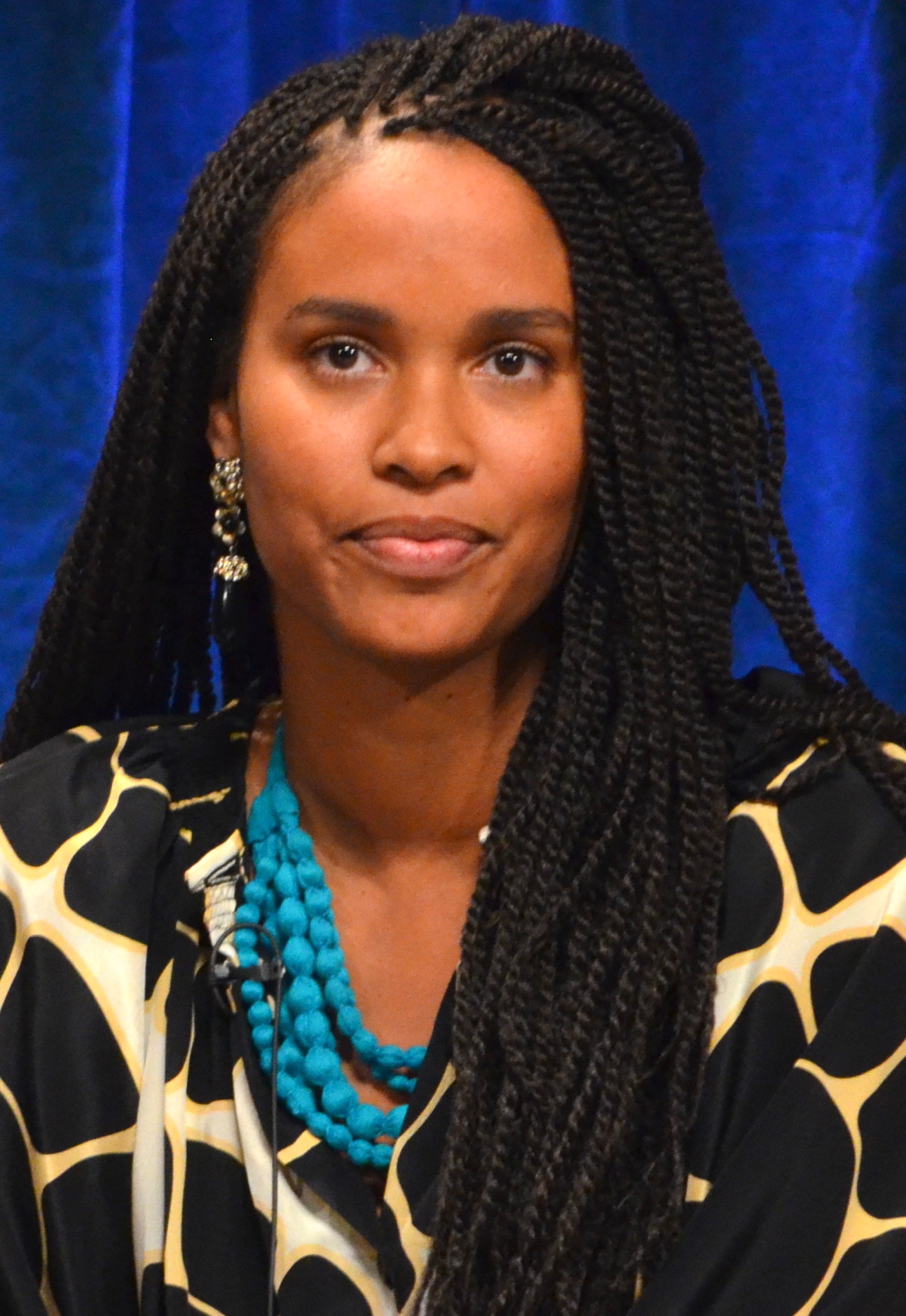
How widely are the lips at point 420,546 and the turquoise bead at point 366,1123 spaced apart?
1.16 feet

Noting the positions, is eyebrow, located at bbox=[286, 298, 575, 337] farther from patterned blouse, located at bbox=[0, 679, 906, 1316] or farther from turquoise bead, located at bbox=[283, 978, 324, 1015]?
turquoise bead, located at bbox=[283, 978, 324, 1015]

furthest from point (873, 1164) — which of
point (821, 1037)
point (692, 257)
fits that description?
point (692, 257)

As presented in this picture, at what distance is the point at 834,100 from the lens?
1638mm

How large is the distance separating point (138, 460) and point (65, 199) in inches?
21.2

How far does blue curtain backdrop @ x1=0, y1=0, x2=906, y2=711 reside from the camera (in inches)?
64.6

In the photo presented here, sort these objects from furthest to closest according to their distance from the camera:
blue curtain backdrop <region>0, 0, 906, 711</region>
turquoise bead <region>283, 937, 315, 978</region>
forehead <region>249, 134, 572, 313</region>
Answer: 1. blue curtain backdrop <region>0, 0, 906, 711</region>
2. turquoise bead <region>283, 937, 315, 978</region>
3. forehead <region>249, 134, 572, 313</region>

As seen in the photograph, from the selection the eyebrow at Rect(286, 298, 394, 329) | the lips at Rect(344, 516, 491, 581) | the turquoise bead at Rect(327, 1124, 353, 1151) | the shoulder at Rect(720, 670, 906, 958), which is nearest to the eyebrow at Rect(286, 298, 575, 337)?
the eyebrow at Rect(286, 298, 394, 329)

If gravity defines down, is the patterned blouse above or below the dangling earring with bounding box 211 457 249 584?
below

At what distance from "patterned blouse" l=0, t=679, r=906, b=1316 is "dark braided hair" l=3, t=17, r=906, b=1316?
31mm

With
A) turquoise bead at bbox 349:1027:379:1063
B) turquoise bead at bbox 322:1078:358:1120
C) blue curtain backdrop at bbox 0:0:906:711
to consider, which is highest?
blue curtain backdrop at bbox 0:0:906:711

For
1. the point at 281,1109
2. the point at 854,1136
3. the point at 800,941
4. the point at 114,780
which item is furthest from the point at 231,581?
the point at 854,1136

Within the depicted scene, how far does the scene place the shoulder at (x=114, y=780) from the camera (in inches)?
49.3

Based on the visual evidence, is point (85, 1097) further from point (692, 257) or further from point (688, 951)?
point (692, 257)

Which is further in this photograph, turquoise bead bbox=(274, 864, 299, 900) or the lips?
turquoise bead bbox=(274, 864, 299, 900)
